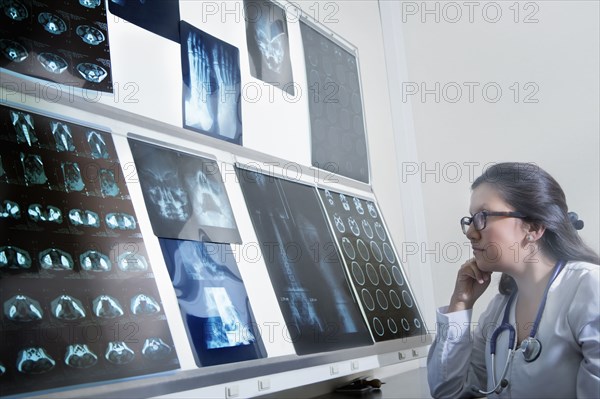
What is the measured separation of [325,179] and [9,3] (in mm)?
1303

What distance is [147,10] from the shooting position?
164cm

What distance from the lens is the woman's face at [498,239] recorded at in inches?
70.0

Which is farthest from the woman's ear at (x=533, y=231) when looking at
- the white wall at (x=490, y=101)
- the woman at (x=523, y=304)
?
the white wall at (x=490, y=101)

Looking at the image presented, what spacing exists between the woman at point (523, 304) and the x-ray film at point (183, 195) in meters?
0.77

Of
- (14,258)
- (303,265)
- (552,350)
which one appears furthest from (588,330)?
(14,258)

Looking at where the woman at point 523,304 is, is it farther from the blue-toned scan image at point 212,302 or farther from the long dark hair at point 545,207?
the blue-toned scan image at point 212,302

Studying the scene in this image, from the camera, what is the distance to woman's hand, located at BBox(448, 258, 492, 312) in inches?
78.6

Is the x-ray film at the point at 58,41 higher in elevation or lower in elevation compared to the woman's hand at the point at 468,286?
higher

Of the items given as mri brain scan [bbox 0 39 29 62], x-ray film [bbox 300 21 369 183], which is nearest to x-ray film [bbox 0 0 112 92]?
mri brain scan [bbox 0 39 29 62]

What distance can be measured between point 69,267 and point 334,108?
1.53m

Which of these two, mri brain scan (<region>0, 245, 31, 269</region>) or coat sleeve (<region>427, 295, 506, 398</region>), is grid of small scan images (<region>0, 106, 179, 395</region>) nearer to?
mri brain scan (<region>0, 245, 31, 269</region>)

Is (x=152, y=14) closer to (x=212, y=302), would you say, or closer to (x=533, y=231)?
(x=212, y=302)

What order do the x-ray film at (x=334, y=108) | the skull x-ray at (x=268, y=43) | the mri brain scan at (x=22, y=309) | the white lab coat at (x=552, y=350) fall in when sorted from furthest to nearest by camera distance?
the x-ray film at (x=334, y=108), the skull x-ray at (x=268, y=43), the white lab coat at (x=552, y=350), the mri brain scan at (x=22, y=309)

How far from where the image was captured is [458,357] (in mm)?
1914
